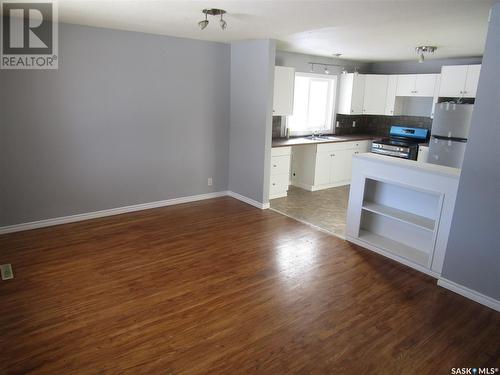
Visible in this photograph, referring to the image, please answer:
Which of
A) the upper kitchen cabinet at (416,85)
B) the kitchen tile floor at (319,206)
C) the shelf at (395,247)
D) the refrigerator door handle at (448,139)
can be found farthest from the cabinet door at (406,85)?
the shelf at (395,247)

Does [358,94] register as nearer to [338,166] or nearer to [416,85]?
[416,85]

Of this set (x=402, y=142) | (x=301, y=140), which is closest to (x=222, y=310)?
(x=301, y=140)

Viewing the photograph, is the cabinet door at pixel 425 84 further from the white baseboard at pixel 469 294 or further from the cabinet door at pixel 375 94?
the white baseboard at pixel 469 294

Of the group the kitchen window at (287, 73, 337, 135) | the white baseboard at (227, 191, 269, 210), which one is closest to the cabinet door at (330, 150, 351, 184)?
the kitchen window at (287, 73, 337, 135)

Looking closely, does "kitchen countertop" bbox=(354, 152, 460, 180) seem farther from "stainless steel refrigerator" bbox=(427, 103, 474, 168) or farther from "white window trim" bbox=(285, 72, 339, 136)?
"white window trim" bbox=(285, 72, 339, 136)

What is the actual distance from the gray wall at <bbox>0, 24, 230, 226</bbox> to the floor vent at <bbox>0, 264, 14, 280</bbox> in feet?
3.02

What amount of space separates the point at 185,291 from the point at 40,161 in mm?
2447

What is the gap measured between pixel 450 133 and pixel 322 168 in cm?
204

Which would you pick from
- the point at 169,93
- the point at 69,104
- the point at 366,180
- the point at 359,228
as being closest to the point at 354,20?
the point at 366,180

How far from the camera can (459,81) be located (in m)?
5.61

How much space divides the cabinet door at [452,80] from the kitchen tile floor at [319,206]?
7.49 ft

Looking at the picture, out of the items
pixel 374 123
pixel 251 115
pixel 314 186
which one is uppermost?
pixel 251 115

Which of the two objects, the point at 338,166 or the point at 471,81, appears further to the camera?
the point at 338,166

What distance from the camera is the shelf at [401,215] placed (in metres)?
3.44
